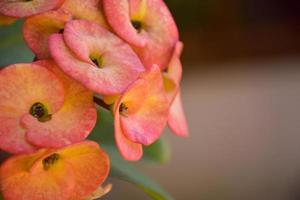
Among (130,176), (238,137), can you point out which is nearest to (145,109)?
(130,176)

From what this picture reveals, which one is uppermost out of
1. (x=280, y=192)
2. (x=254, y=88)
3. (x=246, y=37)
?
(x=246, y=37)

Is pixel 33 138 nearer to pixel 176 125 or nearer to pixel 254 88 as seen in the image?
pixel 176 125

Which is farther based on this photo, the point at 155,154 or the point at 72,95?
the point at 155,154

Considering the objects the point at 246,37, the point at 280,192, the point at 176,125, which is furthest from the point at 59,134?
the point at 246,37

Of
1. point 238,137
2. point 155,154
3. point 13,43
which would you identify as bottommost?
point 238,137

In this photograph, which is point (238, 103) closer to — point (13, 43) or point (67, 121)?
point (13, 43)

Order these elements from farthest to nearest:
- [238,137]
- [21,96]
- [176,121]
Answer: [238,137], [176,121], [21,96]
